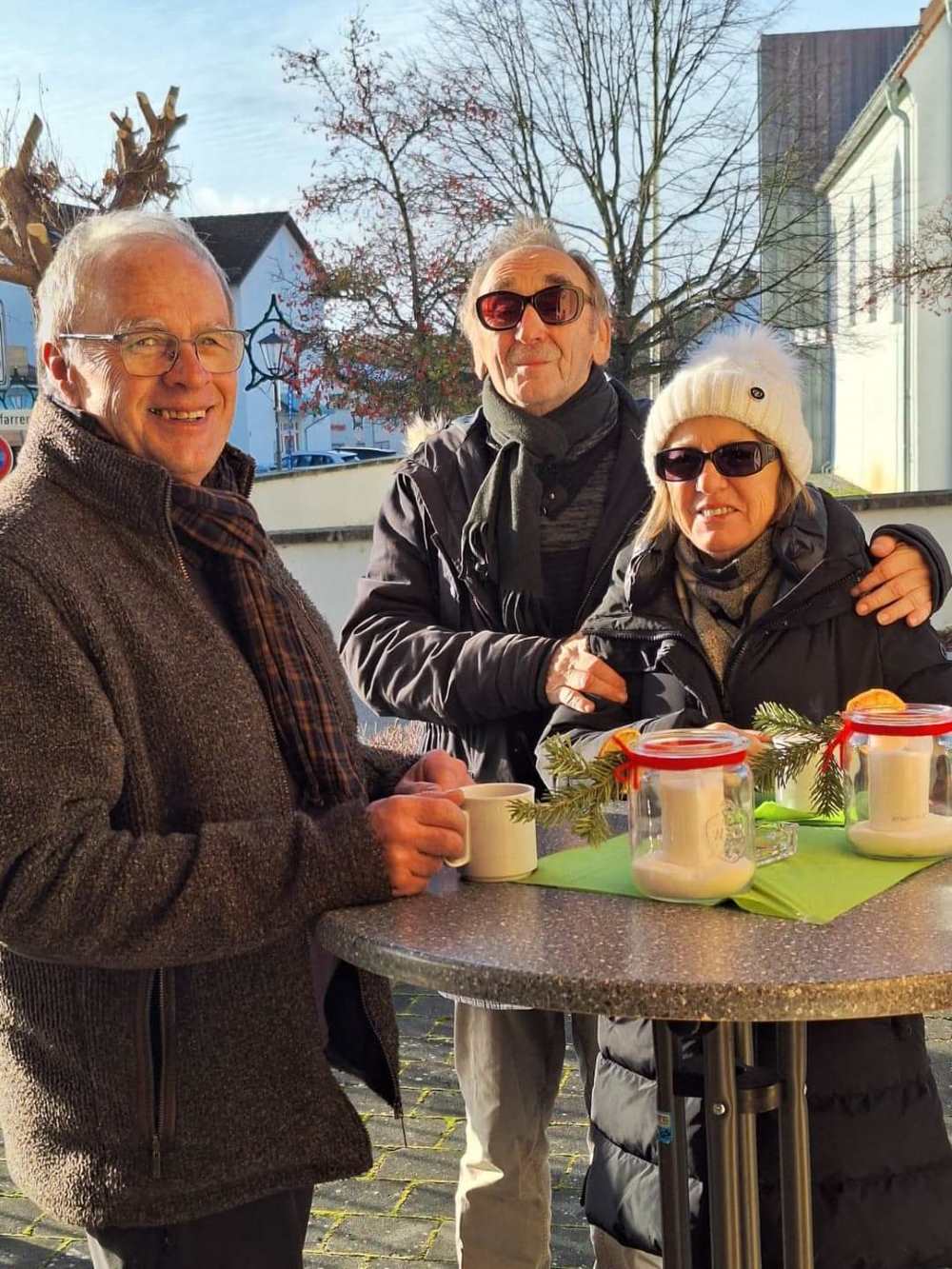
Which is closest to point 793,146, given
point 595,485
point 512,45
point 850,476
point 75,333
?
point 512,45

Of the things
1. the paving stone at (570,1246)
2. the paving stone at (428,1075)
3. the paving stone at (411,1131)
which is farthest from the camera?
the paving stone at (428,1075)

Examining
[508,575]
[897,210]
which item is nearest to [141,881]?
[508,575]

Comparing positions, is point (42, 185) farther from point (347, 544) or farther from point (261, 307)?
point (261, 307)

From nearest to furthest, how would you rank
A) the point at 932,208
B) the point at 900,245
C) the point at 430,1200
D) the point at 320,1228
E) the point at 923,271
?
the point at 320,1228 → the point at 430,1200 → the point at 923,271 → the point at 900,245 → the point at 932,208

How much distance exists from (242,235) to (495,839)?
113 feet

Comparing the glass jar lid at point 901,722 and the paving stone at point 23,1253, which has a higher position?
the glass jar lid at point 901,722

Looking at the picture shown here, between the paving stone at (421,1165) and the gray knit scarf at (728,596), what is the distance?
199cm

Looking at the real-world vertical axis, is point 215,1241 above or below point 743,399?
below

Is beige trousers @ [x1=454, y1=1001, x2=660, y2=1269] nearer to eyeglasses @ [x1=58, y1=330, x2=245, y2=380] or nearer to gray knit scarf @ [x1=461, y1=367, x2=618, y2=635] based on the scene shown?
gray knit scarf @ [x1=461, y1=367, x2=618, y2=635]

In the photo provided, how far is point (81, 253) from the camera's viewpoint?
2.14 m

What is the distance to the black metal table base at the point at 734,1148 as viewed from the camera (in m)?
1.94

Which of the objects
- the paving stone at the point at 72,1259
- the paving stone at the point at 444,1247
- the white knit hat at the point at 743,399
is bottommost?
the paving stone at the point at 72,1259

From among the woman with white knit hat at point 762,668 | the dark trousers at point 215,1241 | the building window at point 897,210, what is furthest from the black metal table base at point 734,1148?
the building window at point 897,210

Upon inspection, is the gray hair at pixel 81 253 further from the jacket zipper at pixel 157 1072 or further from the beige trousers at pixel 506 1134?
the beige trousers at pixel 506 1134
